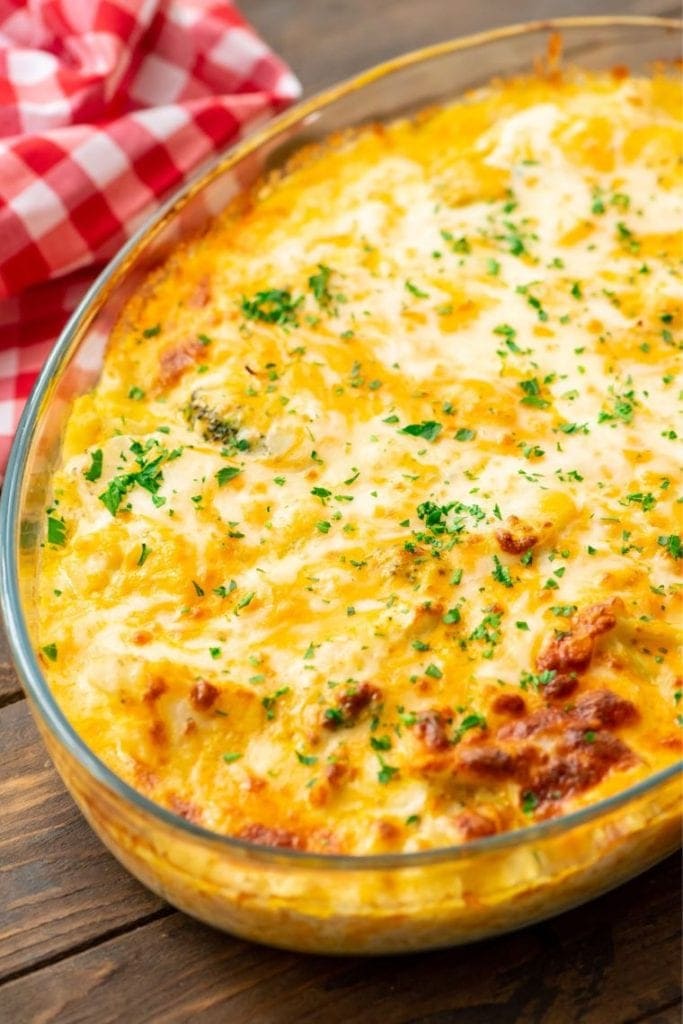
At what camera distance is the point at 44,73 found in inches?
163

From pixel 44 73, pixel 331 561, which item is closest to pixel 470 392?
pixel 331 561

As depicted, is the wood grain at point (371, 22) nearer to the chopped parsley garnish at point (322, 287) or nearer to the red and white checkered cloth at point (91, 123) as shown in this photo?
the red and white checkered cloth at point (91, 123)

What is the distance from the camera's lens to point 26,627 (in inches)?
107

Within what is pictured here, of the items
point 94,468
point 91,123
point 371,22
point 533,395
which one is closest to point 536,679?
point 533,395

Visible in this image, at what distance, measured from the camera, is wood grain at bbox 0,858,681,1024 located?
2.54 m

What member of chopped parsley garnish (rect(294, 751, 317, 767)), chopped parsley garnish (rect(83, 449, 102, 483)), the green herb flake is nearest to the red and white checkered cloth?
chopped parsley garnish (rect(83, 449, 102, 483))

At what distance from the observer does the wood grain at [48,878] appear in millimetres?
2723

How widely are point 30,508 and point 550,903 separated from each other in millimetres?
1534

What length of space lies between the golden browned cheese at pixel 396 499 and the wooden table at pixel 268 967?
31 centimetres

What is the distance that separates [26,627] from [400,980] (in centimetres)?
109

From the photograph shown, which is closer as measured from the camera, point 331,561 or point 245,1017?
point 245,1017

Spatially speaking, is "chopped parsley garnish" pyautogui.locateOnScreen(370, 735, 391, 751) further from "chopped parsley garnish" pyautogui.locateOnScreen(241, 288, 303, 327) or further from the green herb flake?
"chopped parsley garnish" pyautogui.locateOnScreen(241, 288, 303, 327)

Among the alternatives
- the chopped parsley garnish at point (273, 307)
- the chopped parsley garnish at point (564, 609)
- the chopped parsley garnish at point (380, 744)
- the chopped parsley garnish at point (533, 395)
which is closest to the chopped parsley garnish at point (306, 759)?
the chopped parsley garnish at point (380, 744)

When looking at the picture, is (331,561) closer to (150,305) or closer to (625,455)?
(625,455)
